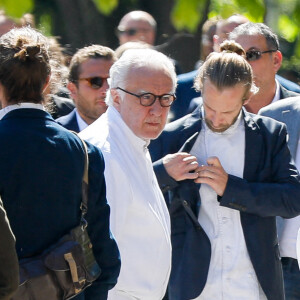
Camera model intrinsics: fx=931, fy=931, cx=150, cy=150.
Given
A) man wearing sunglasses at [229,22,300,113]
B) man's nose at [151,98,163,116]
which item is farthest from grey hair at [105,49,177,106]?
man wearing sunglasses at [229,22,300,113]

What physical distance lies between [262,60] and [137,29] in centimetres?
207

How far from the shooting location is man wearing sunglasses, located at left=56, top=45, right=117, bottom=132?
18.5 feet

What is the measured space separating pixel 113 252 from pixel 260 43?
2810 mm

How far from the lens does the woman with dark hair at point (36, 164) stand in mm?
3354

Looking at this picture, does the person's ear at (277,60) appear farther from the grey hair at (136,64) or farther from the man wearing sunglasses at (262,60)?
the grey hair at (136,64)

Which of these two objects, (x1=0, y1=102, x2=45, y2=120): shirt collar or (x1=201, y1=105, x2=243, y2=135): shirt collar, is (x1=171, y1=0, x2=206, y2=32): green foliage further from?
(x1=201, y1=105, x2=243, y2=135): shirt collar

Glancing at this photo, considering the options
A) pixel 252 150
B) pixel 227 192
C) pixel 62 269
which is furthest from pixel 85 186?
pixel 252 150

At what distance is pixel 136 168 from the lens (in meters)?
4.09

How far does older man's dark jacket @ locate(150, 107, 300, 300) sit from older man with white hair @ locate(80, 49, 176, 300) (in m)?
0.47

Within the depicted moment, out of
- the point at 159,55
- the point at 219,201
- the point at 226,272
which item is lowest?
the point at 226,272

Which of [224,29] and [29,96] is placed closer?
[29,96]

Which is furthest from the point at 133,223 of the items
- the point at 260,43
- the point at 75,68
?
the point at 260,43

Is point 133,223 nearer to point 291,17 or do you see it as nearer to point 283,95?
point 291,17

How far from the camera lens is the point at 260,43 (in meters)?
6.11
